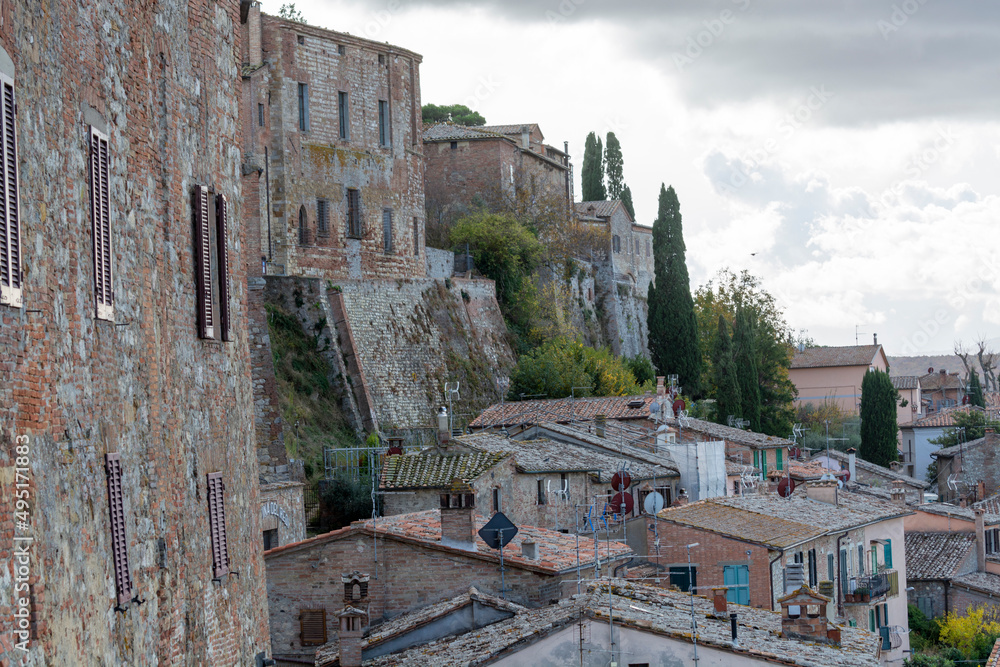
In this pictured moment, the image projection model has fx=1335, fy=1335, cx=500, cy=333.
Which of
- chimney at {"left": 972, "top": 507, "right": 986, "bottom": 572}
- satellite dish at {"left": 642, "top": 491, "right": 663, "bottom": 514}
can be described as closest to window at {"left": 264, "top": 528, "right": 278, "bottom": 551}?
satellite dish at {"left": 642, "top": 491, "right": 663, "bottom": 514}

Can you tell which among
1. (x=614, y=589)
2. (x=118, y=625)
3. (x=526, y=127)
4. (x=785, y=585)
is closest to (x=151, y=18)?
(x=118, y=625)

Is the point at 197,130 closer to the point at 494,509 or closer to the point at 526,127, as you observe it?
the point at 494,509

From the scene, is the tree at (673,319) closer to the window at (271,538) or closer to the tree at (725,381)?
the tree at (725,381)

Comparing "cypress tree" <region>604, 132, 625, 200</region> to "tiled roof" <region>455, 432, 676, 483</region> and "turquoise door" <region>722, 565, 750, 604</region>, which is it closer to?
"tiled roof" <region>455, 432, 676, 483</region>

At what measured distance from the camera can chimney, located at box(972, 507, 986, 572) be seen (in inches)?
1642

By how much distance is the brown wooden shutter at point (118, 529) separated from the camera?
29.6ft

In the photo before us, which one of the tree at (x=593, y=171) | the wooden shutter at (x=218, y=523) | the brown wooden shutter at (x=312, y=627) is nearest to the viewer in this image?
the wooden shutter at (x=218, y=523)

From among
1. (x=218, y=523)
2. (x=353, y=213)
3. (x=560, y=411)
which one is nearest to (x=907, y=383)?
(x=560, y=411)

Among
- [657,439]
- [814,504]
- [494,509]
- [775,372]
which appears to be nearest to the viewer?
[494,509]

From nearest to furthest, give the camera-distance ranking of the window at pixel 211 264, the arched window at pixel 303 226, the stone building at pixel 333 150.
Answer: the window at pixel 211 264 → the stone building at pixel 333 150 → the arched window at pixel 303 226

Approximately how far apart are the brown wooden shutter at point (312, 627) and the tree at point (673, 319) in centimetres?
4043

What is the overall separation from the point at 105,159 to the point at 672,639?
887 centimetres

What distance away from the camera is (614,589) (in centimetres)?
1850

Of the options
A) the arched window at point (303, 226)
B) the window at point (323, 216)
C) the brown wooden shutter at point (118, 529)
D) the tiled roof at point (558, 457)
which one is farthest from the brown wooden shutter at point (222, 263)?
the window at point (323, 216)
